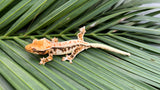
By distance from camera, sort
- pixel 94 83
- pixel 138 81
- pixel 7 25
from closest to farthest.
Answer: pixel 94 83, pixel 138 81, pixel 7 25

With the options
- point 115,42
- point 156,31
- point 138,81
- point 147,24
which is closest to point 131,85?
point 138,81

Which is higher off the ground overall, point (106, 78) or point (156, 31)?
point (156, 31)

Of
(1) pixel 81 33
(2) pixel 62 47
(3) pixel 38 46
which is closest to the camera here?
(3) pixel 38 46

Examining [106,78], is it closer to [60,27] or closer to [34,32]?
[60,27]

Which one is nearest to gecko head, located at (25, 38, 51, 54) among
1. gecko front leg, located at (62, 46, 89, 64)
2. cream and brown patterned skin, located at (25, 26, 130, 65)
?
cream and brown patterned skin, located at (25, 26, 130, 65)

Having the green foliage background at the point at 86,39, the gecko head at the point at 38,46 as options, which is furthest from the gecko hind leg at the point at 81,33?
the gecko head at the point at 38,46

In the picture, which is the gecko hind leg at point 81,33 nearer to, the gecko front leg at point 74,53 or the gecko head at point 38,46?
the gecko front leg at point 74,53

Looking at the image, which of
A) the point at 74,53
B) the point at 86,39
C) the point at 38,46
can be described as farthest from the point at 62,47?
the point at 86,39

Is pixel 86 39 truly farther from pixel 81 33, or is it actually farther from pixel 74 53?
pixel 74 53
